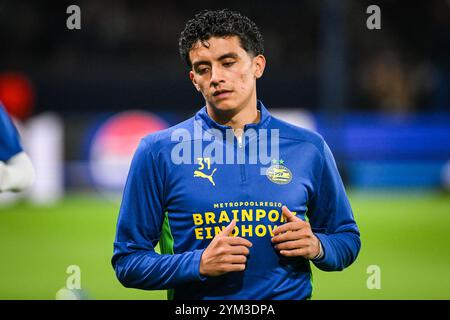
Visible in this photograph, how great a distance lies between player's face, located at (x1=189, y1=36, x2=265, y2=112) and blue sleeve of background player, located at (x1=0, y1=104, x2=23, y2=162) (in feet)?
Answer: 5.18

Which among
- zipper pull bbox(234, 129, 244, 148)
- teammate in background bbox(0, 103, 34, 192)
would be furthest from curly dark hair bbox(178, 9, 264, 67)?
teammate in background bbox(0, 103, 34, 192)

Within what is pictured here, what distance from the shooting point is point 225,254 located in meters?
3.50

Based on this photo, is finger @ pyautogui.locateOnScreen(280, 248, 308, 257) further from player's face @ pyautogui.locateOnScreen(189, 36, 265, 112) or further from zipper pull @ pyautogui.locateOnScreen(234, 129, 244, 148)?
player's face @ pyautogui.locateOnScreen(189, 36, 265, 112)

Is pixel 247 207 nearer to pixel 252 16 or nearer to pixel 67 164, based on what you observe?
pixel 67 164

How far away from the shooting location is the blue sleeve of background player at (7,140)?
16.2ft

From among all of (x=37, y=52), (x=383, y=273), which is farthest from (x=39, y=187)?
(x=383, y=273)

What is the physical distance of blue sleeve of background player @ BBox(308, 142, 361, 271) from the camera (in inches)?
149

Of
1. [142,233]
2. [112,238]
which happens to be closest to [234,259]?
[142,233]

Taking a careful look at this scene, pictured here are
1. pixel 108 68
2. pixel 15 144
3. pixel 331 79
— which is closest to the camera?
pixel 15 144

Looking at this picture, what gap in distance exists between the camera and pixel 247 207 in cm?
365

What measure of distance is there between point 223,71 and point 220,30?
0.53 feet

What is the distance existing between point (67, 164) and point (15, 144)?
9902 mm

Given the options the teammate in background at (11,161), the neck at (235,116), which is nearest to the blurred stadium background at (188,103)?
the teammate in background at (11,161)

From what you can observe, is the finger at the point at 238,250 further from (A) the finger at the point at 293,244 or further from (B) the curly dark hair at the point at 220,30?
(B) the curly dark hair at the point at 220,30
